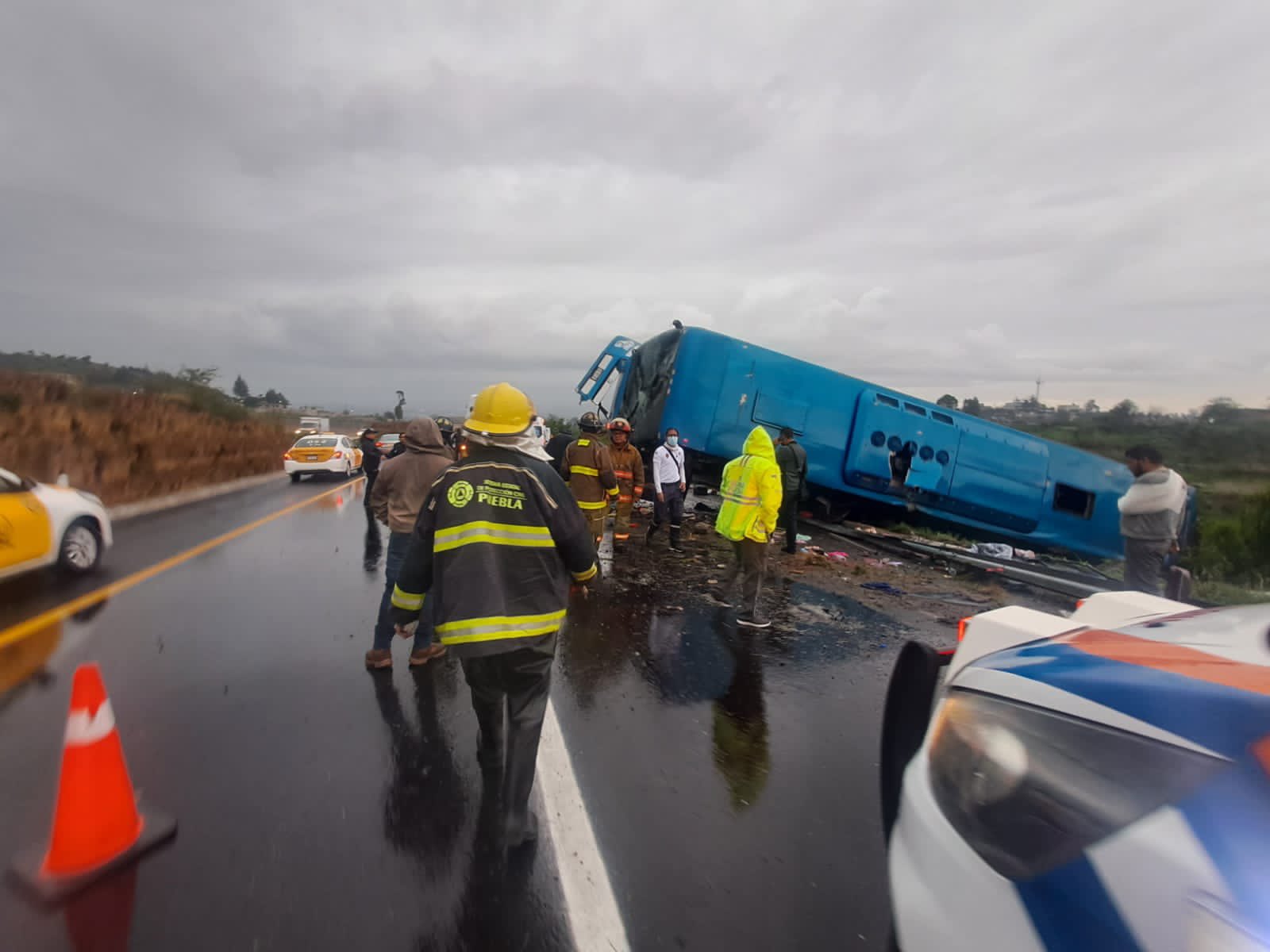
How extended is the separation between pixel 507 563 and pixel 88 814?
187 cm

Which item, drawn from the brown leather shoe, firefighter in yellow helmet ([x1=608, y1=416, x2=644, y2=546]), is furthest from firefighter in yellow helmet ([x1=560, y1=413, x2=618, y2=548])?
the brown leather shoe

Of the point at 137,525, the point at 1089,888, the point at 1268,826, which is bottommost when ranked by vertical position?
the point at 137,525

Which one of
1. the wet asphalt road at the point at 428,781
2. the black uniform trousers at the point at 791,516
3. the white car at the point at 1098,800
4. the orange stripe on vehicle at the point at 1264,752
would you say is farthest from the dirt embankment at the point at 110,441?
the orange stripe on vehicle at the point at 1264,752

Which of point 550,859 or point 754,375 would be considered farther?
point 754,375

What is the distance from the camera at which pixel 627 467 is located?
8594 millimetres

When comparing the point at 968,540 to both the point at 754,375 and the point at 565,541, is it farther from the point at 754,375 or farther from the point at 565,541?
the point at 565,541

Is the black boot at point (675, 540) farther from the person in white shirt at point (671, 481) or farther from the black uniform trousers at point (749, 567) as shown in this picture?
the black uniform trousers at point (749, 567)

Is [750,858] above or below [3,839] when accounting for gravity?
above

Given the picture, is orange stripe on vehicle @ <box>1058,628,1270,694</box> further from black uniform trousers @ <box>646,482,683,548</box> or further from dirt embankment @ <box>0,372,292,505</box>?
dirt embankment @ <box>0,372,292,505</box>

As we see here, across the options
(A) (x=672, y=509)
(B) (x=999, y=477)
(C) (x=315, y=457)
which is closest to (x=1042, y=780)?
(A) (x=672, y=509)

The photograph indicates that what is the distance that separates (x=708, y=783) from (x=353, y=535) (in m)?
8.31

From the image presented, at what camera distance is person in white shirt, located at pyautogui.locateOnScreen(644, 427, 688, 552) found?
31.9ft

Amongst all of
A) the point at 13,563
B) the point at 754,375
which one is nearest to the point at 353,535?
the point at 13,563

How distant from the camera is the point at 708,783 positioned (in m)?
3.55
